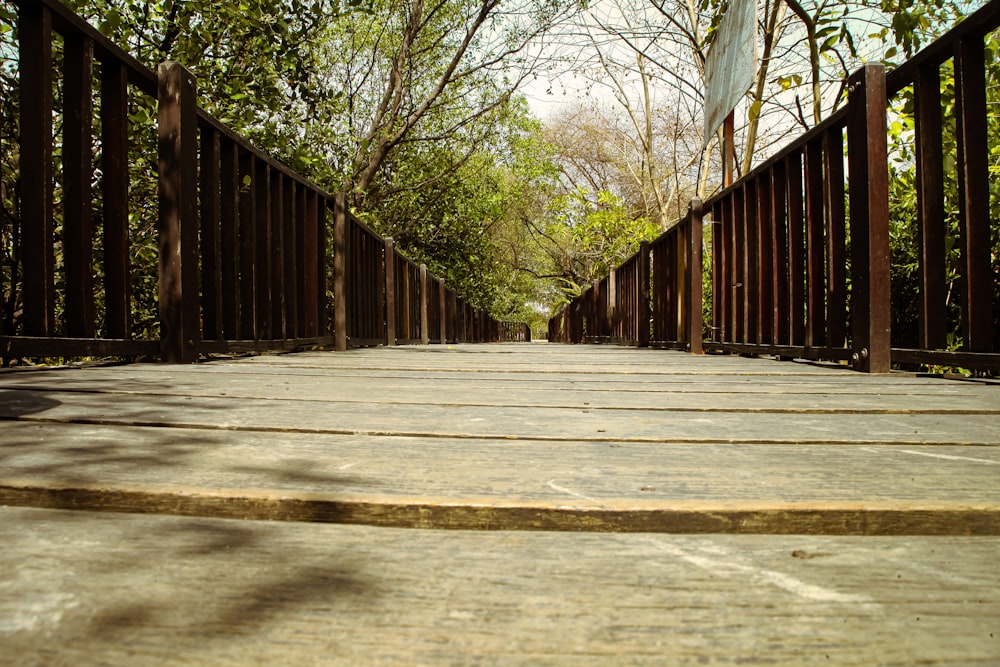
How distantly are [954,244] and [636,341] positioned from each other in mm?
5069

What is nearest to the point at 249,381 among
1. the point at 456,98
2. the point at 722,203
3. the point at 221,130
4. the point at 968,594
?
the point at 221,130

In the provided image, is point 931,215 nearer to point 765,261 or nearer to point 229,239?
point 765,261

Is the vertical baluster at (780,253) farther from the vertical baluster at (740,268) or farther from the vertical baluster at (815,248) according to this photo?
the vertical baluster at (740,268)

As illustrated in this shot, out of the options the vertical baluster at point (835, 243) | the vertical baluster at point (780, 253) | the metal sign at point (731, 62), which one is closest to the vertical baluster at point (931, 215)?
the vertical baluster at point (835, 243)

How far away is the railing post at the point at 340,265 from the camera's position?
525cm

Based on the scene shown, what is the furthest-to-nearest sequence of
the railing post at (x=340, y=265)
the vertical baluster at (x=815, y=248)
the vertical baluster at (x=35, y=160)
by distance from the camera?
the railing post at (x=340, y=265), the vertical baluster at (x=815, y=248), the vertical baluster at (x=35, y=160)

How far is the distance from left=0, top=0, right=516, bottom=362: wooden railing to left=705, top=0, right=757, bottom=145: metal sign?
260cm

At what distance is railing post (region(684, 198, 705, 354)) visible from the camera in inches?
200

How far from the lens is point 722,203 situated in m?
4.56

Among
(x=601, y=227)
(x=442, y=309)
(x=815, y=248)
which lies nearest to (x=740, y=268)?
(x=815, y=248)

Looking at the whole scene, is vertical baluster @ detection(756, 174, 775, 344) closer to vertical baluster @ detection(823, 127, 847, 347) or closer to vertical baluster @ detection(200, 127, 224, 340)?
vertical baluster @ detection(823, 127, 847, 347)

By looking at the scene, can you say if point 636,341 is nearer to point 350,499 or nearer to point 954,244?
point 954,244

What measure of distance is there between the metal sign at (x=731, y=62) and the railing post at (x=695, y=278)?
21.0 inches

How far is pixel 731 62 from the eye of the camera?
156 inches
